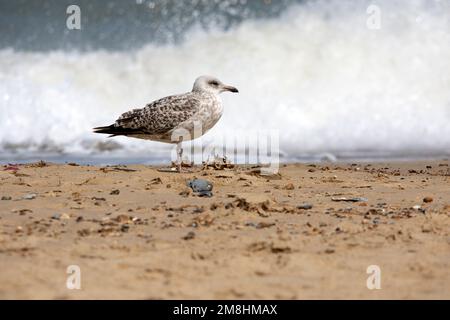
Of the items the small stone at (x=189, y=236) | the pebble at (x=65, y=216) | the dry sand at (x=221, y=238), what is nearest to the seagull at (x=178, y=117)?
the dry sand at (x=221, y=238)

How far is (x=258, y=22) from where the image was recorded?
14695mm

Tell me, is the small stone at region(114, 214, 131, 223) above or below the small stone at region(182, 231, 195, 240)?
above

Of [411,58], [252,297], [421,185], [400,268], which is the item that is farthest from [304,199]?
[411,58]

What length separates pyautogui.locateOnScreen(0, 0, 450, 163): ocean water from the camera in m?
11.6

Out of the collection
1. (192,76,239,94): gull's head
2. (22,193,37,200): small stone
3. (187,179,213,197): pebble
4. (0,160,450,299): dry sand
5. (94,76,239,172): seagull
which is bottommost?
(0,160,450,299): dry sand

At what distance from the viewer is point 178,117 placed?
25.7ft

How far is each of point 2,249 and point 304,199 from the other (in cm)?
262

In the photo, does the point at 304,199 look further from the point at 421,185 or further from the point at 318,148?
the point at 318,148

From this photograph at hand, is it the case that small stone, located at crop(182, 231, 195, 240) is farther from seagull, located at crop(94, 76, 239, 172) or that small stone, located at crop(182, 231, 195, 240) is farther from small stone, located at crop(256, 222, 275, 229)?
Result: seagull, located at crop(94, 76, 239, 172)

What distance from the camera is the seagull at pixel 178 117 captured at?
782cm

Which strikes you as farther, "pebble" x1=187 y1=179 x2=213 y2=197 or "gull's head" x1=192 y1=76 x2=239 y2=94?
"gull's head" x1=192 y1=76 x2=239 y2=94

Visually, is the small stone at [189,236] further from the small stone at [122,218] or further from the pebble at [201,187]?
the pebble at [201,187]

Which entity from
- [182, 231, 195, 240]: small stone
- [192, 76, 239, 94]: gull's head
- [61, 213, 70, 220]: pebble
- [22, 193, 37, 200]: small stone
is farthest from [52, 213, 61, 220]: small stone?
[192, 76, 239, 94]: gull's head

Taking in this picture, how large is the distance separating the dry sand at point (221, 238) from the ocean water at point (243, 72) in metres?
3.76
